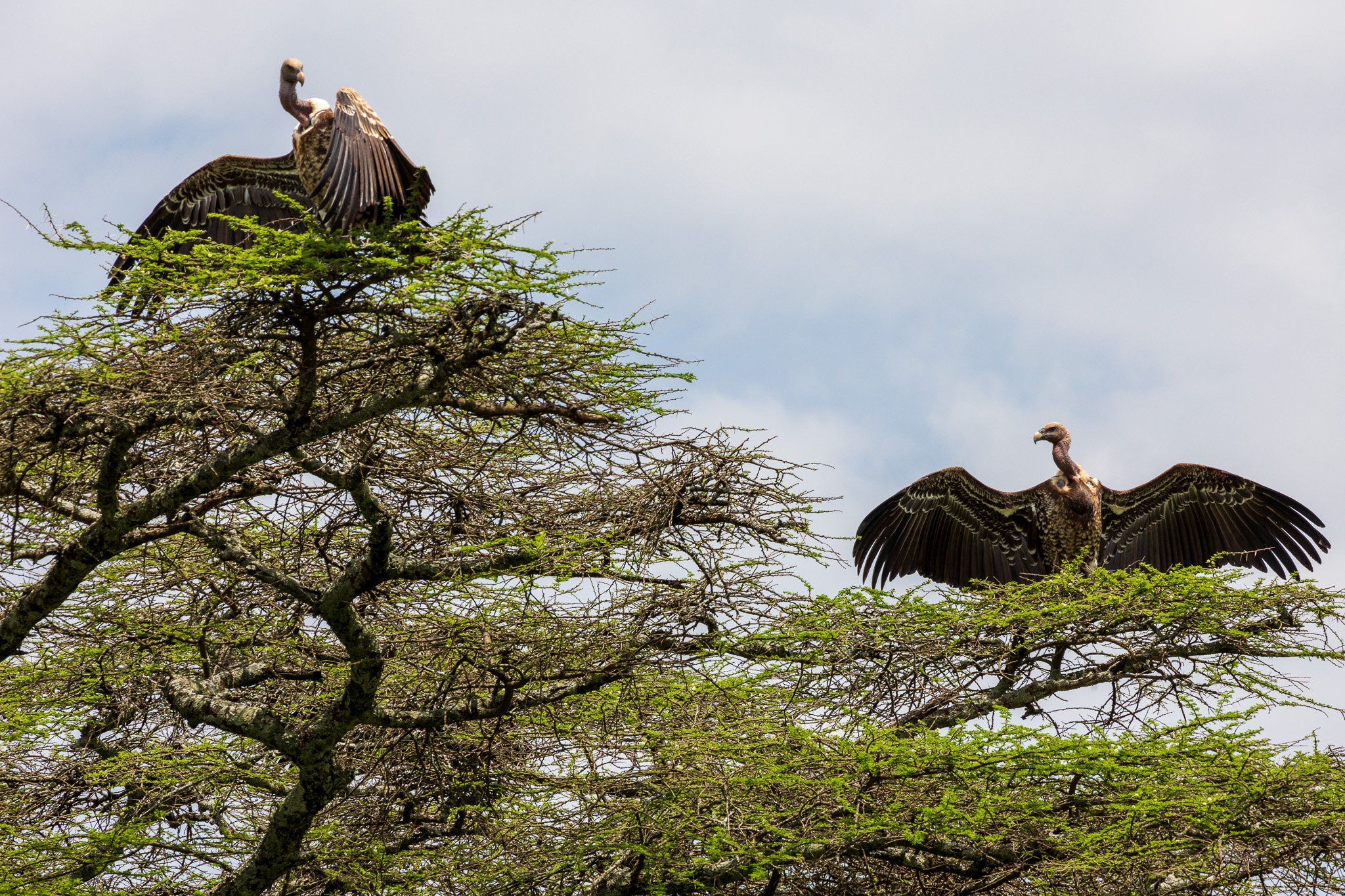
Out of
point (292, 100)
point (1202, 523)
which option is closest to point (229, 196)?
point (292, 100)

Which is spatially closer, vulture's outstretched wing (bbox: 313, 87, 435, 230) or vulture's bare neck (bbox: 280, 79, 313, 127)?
vulture's outstretched wing (bbox: 313, 87, 435, 230)

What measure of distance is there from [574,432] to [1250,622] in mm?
4949

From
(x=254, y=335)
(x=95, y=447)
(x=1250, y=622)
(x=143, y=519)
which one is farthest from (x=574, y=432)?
(x=1250, y=622)

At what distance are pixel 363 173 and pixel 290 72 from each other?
3.03 meters

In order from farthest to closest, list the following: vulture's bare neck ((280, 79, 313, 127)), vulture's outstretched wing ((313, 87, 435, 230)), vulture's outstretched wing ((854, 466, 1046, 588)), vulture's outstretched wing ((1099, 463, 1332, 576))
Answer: vulture's outstretched wing ((854, 466, 1046, 588)), vulture's outstretched wing ((1099, 463, 1332, 576)), vulture's bare neck ((280, 79, 313, 127)), vulture's outstretched wing ((313, 87, 435, 230))

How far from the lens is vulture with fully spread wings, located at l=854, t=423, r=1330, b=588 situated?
11.7 metres

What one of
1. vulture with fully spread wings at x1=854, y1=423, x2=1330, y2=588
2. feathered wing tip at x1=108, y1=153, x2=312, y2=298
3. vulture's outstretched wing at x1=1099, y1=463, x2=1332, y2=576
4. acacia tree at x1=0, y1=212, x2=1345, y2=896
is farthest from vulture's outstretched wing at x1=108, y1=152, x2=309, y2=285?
vulture's outstretched wing at x1=1099, y1=463, x2=1332, y2=576

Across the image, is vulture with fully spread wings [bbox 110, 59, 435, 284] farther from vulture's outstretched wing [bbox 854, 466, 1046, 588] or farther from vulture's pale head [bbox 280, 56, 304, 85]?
vulture's outstretched wing [bbox 854, 466, 1046, 588]

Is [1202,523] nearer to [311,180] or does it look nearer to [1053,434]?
[1053,434]

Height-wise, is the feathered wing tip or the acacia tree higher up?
the feathered wing tip

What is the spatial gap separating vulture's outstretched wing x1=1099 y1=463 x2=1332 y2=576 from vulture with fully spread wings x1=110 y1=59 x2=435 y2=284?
7.42 meters

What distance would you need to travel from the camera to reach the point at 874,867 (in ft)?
28.0

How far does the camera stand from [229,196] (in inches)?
409

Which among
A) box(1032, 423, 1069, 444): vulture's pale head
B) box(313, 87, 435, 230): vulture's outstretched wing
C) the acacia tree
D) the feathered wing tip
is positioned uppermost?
the feathered wing tip
